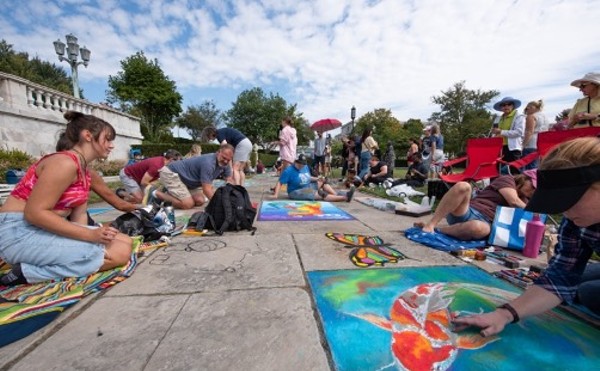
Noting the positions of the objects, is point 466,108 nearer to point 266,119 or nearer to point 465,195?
point 266,119

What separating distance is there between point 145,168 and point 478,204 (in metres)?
4.96

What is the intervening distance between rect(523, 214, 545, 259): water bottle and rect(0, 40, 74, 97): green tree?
135 feet

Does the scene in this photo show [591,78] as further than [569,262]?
Yes

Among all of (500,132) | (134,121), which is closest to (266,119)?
(134,121)

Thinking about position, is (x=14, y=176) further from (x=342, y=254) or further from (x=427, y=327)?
(x=427, y=327)

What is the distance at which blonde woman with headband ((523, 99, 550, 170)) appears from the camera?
440 cm

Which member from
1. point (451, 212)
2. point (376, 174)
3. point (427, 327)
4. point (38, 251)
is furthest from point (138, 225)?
point (376, 174)

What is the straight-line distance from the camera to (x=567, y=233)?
1283 millimetres

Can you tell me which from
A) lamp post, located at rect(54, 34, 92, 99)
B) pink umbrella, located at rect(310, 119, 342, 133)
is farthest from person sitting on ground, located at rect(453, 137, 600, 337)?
lamp post, located at rect(54, 34, 92, 99)

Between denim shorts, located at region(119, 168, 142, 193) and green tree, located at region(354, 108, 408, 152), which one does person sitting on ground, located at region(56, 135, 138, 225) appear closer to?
denim shorts, located at region(119, 168, 142, 193)

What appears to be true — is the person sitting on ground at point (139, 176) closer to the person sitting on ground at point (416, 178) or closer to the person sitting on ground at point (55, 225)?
the person sitting on ground at point (55, 225)

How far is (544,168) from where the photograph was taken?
44.0 inches

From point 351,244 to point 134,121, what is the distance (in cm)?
1837

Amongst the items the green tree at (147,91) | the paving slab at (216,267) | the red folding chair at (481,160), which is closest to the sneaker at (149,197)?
the paving slab at (216,267)
